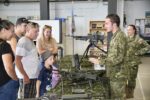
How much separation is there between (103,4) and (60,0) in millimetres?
1739

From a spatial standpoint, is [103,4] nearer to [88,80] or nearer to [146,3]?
[146,3]

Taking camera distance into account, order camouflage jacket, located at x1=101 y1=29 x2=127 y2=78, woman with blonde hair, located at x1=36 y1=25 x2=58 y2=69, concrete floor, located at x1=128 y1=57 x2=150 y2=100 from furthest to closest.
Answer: concrete floor, located at x1=128 y1=57 x2=150 y2=100 < woman with blonde hair, located at x1=36 y1=25 x2=58 y2=69 < camouflage jacket, located at x1=101 y1=29 x2=127 y2=78

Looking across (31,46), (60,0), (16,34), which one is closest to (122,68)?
(31,46)

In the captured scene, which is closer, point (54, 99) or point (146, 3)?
point (54, 99)

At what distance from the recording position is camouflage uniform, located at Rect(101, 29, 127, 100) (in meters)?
3.46

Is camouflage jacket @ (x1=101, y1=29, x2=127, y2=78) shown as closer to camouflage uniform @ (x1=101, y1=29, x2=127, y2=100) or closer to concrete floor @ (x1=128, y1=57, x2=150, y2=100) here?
camouflage uniform @ (x1=101, y1=29, x2=127, y2=100)

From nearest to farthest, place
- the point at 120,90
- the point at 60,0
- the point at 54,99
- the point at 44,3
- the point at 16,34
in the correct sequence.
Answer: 1. the point at 54,99
2. the point at 120,90
3. the point at 16,34
4. the point at 44,3
5. the point at 60,0

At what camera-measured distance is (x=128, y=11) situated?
42.1 ft

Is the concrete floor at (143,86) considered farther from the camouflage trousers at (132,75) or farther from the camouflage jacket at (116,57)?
the camouflage jacket at (116,57)

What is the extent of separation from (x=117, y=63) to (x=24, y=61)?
1.05 metres

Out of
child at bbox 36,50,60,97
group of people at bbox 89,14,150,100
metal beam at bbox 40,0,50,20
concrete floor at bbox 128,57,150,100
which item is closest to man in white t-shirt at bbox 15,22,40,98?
child at bbox 36,50,60,97

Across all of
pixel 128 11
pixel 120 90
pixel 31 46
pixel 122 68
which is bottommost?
pixel 120 90

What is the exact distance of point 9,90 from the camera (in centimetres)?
310

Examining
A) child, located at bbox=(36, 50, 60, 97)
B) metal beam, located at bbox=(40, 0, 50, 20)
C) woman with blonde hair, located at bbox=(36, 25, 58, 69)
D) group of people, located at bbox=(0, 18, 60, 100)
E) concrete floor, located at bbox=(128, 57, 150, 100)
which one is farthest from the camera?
metal beam, located at bbox=(40, 0, 50, 20)
